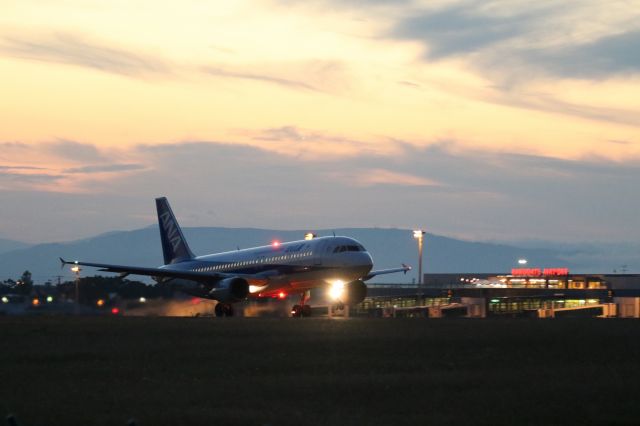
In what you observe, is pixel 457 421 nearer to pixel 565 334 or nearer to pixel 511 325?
pixel 565 334

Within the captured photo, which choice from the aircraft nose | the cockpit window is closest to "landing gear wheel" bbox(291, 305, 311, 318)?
the cockpit window

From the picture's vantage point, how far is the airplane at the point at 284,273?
6066cm

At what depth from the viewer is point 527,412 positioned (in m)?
19.1

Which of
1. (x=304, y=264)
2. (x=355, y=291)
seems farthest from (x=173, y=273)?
(x=355, y=291)

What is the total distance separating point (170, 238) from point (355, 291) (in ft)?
68.0

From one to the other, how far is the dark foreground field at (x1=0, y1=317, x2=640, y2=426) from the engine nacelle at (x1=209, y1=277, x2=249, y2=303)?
20193 millimetres

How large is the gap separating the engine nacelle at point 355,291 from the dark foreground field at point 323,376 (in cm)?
2064

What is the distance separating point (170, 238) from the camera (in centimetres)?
7875

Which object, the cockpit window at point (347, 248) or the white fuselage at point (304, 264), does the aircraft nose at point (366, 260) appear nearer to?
the white fuselage at point (304, 264)

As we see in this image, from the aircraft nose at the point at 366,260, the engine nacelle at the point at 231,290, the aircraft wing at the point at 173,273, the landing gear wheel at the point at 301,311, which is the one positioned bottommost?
the landing gear wheel at the point at 301,311

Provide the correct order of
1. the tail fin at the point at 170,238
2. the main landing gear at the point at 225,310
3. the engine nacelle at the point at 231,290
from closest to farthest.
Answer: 1. the engine nacelle at the point at 231,290
2. the main landing gear at the point at 225,310
3. the tail fin at the point at 170,238

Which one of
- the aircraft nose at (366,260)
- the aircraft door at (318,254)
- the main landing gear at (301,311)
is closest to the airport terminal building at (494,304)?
the aircraft nose at (366,260)

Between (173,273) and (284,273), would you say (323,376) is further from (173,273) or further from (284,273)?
(173,273)

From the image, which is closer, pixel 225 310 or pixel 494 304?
pixel 225 310
